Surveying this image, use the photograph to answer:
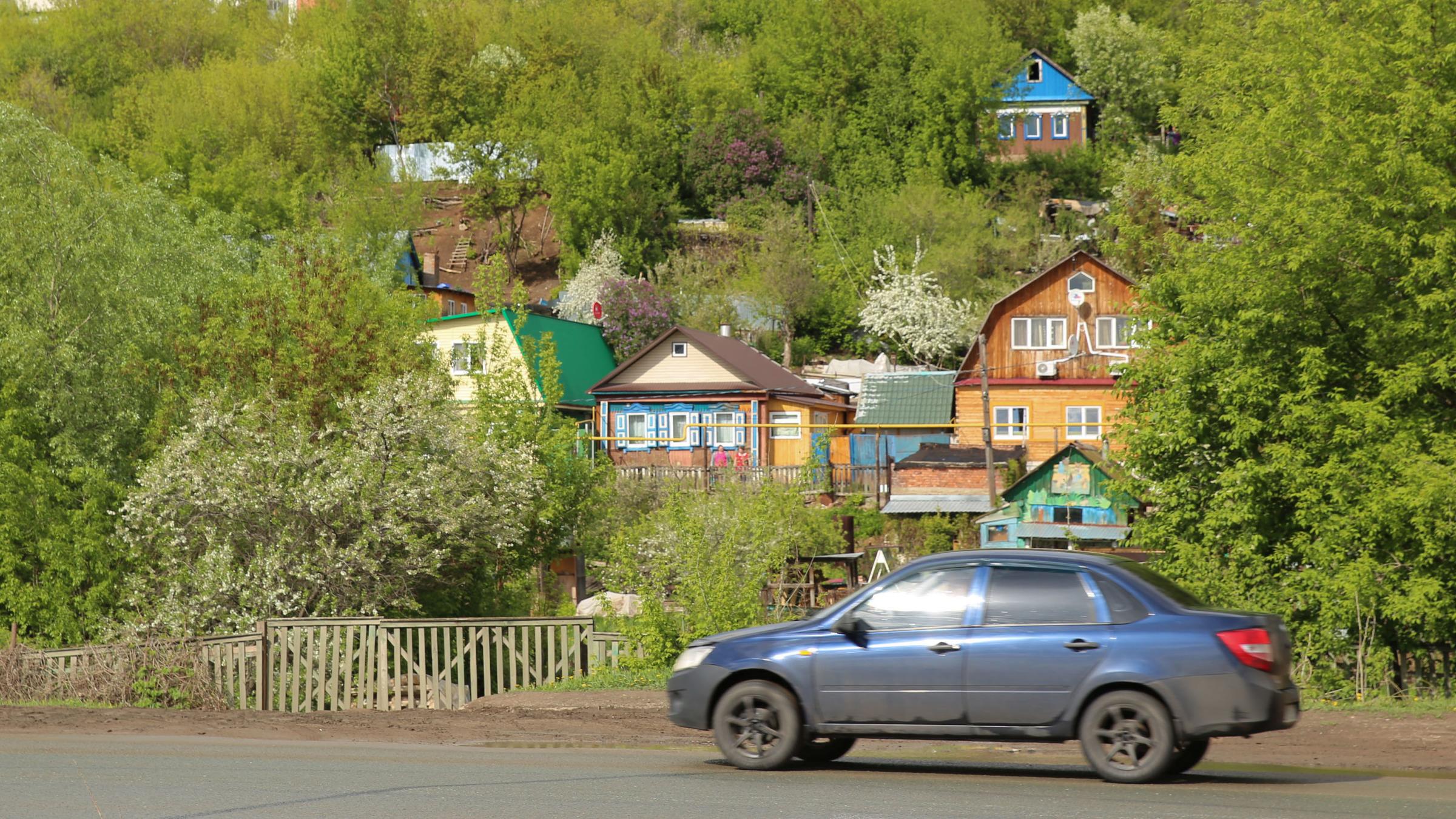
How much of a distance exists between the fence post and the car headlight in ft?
33.0

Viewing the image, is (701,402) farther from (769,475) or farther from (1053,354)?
(769,475)

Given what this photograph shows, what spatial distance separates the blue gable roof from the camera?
8706cm

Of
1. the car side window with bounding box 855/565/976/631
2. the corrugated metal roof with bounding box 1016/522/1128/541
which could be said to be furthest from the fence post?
the corrugated metal roof with bounding box 1016/522/1128/541

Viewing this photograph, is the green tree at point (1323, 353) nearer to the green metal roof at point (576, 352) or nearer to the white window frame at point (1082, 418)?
the white window frame at point (1082, 418)

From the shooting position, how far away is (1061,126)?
287 ft

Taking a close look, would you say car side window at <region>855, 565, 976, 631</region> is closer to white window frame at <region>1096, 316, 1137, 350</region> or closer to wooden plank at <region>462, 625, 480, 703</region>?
wooden plank at <region>462, 625, 480, 703</region>

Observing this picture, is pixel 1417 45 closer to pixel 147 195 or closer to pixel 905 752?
pixel 905 752

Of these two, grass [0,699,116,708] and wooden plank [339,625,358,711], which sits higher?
wooden plank [339,625,358,711]

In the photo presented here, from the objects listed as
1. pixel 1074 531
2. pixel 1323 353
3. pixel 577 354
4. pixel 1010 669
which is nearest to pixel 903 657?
pixel 1010 669

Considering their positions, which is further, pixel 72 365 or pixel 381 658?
pixel 72 365

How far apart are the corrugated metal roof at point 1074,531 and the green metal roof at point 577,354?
78.0 feet

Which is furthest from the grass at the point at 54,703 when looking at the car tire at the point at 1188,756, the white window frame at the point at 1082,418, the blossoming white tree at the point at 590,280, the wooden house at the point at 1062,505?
the blossoming white tree at the point at 590,280

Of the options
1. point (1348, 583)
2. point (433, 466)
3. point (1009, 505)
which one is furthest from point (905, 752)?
point (1009, 505)

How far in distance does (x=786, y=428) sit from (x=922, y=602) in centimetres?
4328
